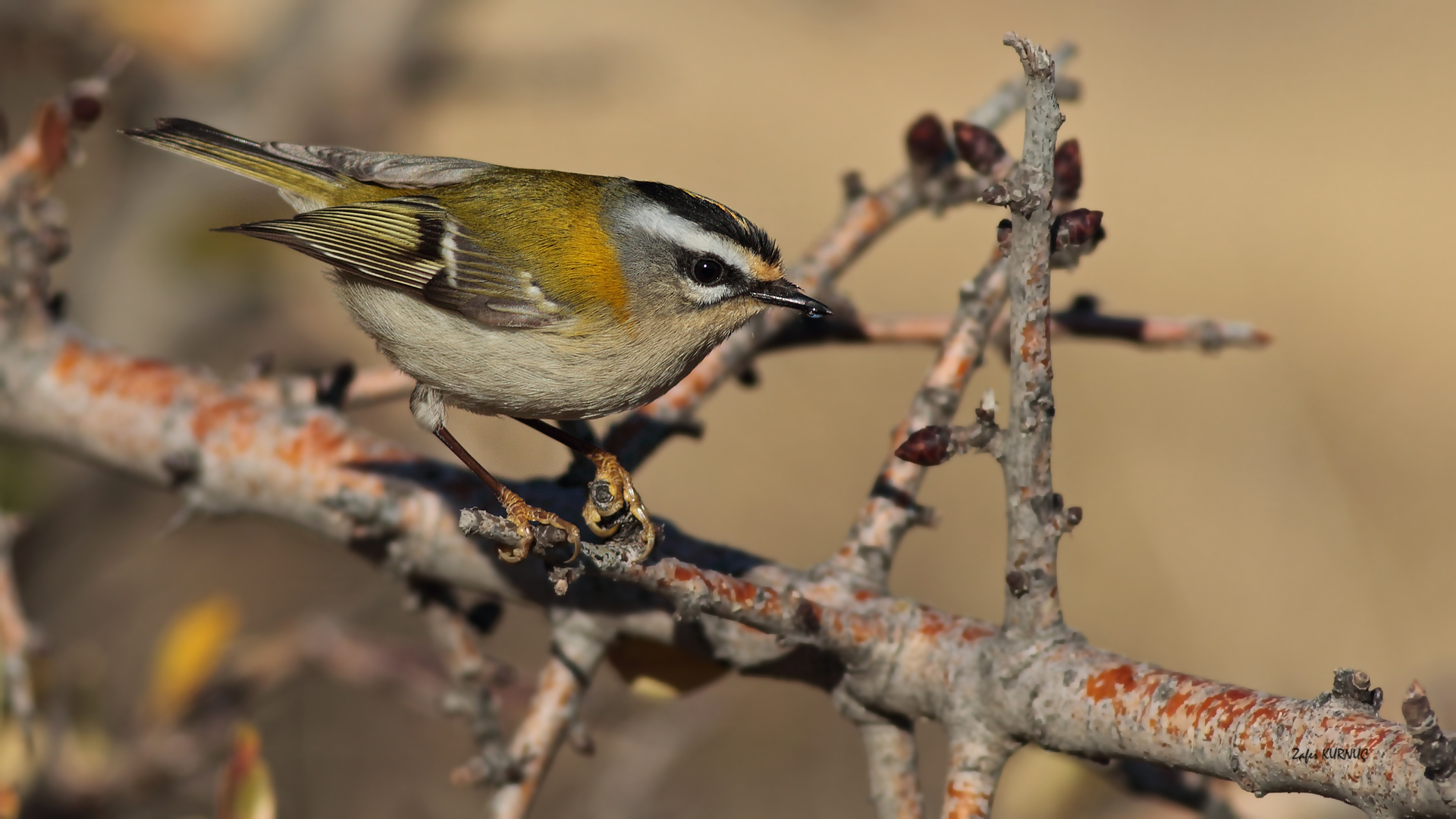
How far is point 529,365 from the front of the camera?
2645mm

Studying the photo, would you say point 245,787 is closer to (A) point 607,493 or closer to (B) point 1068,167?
(A) point 607,493

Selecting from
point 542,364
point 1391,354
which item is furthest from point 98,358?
point 1391,354

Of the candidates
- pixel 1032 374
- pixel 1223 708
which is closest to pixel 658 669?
pixel 1032 374

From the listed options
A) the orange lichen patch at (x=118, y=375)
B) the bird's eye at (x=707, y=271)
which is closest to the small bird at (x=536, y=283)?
the bird's eye at (x=707, y=271)

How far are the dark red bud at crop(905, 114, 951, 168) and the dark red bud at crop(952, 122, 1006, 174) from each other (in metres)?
0.28

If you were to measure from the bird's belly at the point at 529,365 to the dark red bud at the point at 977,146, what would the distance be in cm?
69

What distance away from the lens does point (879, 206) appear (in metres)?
3.00

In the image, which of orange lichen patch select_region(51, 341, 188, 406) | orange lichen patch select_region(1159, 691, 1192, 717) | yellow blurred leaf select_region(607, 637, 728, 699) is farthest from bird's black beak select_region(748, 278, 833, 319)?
orange lichen patch select_region(51, 341, 188, 406)

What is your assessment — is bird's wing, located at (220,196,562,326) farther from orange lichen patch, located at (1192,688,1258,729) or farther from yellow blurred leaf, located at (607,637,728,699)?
orange lichen patch, located at (1192,688,1258,729)

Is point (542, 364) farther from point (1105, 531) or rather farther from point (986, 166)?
point (1105, 531)

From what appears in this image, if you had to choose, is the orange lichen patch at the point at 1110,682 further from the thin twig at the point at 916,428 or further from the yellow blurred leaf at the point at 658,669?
the yellow blurred leaf at the point at 658,669

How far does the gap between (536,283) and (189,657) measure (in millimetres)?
1175

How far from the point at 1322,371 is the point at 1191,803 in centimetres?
633

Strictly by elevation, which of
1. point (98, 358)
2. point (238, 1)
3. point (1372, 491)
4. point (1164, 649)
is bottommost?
point (98, 358)
